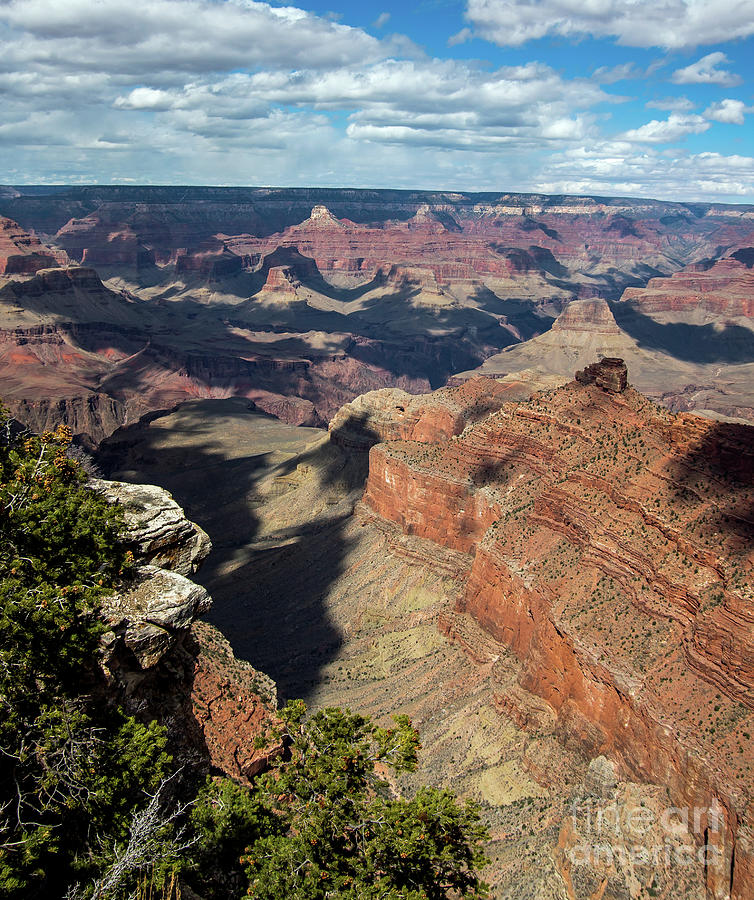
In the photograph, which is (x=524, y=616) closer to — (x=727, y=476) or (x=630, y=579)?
(x=630, y=579)

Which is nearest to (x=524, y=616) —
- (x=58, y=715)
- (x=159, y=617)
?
(x=159, y=617)

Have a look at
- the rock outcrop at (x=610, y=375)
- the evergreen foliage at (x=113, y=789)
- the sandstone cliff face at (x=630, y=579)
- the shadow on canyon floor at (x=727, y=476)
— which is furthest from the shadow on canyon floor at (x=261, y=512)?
the shadow on canyon floor at (x=727, y=476)

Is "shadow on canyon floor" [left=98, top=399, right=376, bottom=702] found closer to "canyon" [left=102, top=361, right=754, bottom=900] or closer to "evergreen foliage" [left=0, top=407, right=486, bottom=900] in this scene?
"canyon" [left=102, top=361, right=754, bottom=900]

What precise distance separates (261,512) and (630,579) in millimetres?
56309

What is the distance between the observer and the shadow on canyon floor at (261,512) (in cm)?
5712

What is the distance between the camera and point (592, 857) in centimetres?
2884

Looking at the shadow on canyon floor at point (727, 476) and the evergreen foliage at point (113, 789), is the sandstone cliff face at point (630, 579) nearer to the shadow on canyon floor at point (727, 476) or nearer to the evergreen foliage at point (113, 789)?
the shadow on canyon floor at point (727, 476)

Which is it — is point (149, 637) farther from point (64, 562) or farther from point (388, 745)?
point (388, 745)

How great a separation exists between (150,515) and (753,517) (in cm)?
2967

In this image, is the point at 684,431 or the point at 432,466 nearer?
the point at 684,431

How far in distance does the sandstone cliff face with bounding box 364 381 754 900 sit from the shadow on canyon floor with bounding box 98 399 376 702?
1362 centimetres

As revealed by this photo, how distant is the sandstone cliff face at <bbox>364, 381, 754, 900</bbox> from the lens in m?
30.1

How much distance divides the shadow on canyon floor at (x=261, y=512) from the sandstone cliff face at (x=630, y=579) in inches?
536

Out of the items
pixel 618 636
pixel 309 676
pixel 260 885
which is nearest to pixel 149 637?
pixel 260 885
